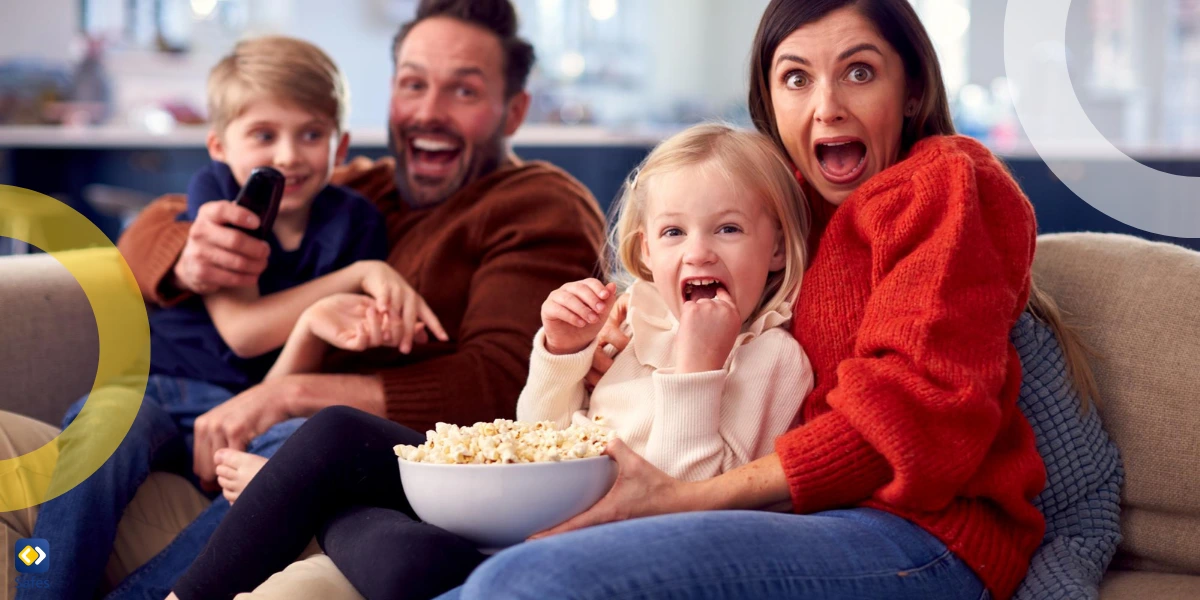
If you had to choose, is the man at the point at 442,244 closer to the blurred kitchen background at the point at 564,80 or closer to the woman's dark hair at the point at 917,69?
the blurred kitchen background at the point at 564,80

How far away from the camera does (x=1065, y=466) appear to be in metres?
1.25

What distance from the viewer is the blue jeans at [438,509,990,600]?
3.05 feet

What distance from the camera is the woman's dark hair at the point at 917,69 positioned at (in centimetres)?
131

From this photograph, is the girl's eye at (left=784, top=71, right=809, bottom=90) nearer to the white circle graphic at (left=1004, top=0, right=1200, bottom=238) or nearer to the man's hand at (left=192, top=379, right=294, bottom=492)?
the white circle graphic at (left=1004, top=0, right=1200, bottom=238)

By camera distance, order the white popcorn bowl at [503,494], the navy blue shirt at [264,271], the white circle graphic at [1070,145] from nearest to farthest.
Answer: the white popcorn bowl at [503,494]
the navy blue shirt at [264,271]
the white circle graphic at [1070,145]

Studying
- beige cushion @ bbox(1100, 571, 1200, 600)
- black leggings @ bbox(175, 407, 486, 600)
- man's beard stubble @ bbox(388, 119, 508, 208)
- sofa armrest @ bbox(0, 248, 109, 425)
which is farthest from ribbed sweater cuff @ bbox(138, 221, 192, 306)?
beige cushion @ bbox(1100, 571, 1200, 600)

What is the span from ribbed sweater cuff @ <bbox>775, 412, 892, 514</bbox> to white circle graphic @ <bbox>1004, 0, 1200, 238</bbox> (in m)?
0.57

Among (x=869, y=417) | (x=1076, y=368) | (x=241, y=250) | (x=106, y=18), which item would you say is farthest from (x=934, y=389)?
(x=106, y=18)

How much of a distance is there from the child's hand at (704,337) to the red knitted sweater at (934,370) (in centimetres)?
12

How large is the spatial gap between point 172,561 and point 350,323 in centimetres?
40

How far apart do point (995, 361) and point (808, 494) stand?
232 millimetres

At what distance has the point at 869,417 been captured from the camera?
1.08m

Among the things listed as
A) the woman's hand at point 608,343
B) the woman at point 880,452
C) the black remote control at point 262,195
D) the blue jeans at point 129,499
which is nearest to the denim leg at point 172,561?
the blue jeans at point 129,499

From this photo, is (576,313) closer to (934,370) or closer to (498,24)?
(934,370)
